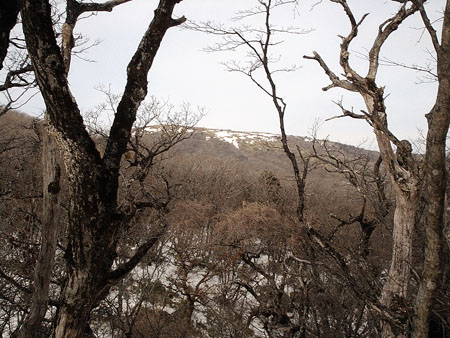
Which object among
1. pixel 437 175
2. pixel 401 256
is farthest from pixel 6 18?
pixel 401 256

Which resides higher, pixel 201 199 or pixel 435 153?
pixel 435 153

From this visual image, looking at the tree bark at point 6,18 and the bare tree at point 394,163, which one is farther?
the bare tree at point 394,163

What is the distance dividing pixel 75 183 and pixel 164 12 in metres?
1.72

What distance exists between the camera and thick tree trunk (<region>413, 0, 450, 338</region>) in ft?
8.00

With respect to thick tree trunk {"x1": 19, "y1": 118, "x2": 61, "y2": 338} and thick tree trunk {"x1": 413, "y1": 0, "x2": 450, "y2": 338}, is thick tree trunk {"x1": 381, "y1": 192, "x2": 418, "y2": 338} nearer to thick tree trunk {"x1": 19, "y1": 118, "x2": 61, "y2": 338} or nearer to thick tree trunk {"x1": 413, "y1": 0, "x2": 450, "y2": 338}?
thick tree trunk {"x1": 413, "y1": 0, "x2": 450, "y2": 338}

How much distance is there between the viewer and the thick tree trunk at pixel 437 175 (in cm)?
244

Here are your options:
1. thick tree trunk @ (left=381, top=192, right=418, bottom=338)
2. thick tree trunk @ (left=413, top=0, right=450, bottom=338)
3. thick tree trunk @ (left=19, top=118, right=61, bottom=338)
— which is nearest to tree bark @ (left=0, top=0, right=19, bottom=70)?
thick tree trunk @ (left=19, top=118, right=61, bottom=338)

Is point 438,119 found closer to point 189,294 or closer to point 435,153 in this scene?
point 435,153

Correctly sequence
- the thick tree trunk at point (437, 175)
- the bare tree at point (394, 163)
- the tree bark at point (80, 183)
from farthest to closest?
the bare tree at point (394, 163)
the thick tree trunk at point (437, 175)
the tree bark at point (80, 183)

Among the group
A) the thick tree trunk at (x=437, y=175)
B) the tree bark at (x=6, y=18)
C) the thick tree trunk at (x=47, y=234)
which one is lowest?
the thick tree trunk at (x=47, y=234)

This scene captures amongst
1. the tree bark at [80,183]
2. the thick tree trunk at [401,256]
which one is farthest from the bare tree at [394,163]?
the tree bark at [80,183]

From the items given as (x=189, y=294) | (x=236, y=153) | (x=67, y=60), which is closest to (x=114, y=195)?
(x=67, y=60)

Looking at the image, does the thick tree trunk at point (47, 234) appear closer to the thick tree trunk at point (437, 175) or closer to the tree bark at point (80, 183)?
the tree bark at point (80, 183)

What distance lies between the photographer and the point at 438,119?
2496mm
